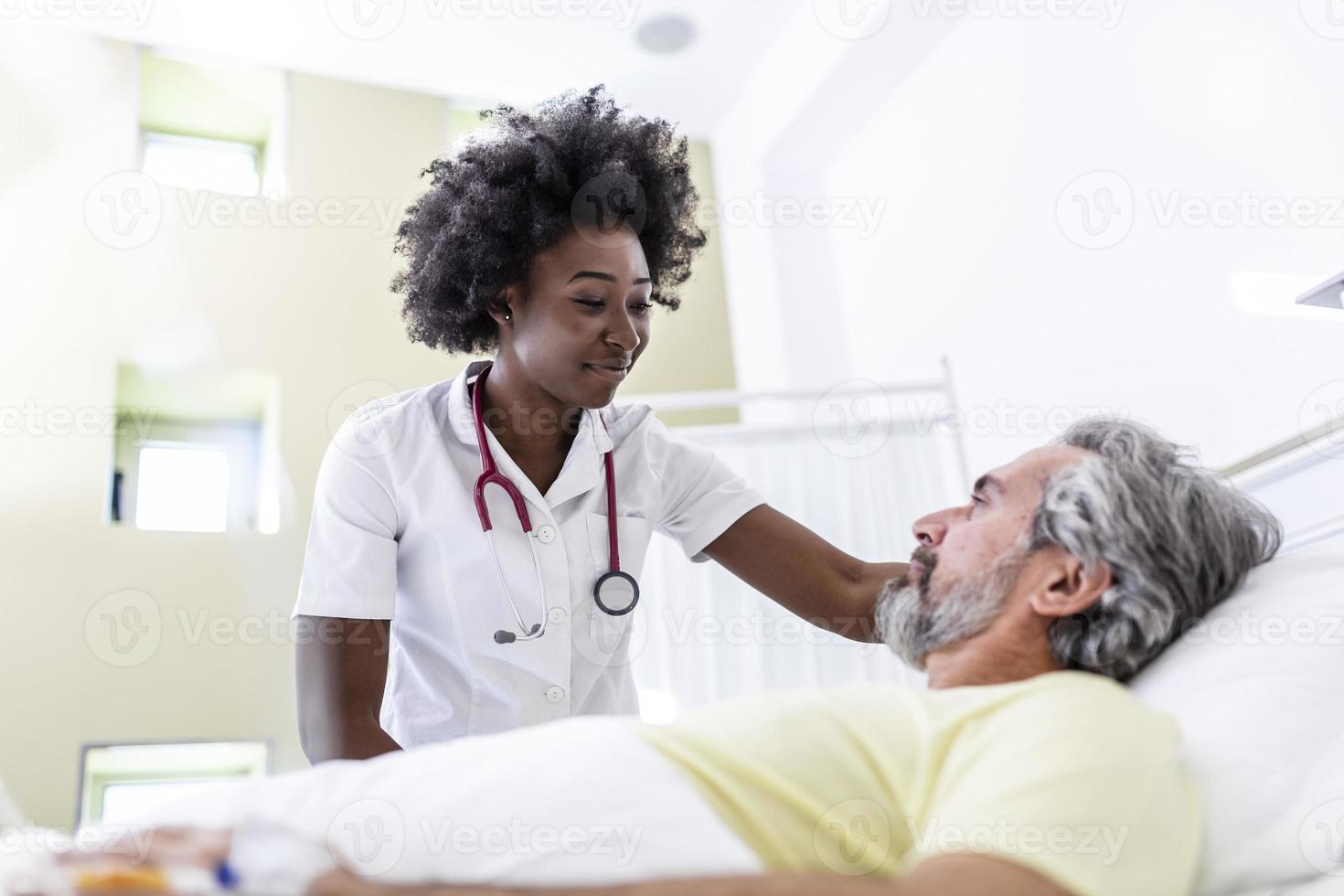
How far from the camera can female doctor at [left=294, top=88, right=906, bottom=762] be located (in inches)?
57.2

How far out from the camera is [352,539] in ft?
4.72

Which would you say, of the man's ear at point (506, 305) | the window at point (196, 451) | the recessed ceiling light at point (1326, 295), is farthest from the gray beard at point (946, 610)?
the window at point (196, 451)

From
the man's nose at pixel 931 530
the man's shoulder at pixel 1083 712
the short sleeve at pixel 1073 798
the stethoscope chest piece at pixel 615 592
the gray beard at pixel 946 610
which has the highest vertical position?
the man's nose at pixel 931 530

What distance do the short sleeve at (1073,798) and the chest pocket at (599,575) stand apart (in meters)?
0.77

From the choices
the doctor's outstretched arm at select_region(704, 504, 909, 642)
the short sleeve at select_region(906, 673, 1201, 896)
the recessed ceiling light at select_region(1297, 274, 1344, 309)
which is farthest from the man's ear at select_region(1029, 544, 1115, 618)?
the recessed ceiling light at select_region(1297, 274, 1344, 309)

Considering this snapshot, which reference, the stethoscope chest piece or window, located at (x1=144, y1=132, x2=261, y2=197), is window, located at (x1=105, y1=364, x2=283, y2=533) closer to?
window, located at (x1=144, y1=132, x2=261, y2=197)

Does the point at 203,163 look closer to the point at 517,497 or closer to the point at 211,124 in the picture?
the point at 211,124

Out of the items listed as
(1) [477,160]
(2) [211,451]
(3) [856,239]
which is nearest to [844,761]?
(1) [477,160]

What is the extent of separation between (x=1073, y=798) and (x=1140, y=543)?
45 cm

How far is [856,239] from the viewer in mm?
3752

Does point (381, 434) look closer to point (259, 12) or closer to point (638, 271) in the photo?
point (638, 271)

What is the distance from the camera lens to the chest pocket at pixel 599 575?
1580 mm

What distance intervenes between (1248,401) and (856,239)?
6.02 ft

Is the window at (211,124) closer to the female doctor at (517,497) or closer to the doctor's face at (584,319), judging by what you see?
the female doctor at (517,497)
